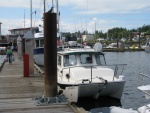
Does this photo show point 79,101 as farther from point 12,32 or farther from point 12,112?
Answer: point 12,32

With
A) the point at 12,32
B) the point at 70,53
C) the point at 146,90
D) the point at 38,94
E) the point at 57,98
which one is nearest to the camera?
the point at 146,90

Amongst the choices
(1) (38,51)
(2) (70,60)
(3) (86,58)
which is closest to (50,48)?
(2) (70,60)

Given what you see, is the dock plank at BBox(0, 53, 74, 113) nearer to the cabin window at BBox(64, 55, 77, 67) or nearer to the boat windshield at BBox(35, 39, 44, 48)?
the cabin window at BBox(64, 55, 77, 67)

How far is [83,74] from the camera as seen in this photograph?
15.0m

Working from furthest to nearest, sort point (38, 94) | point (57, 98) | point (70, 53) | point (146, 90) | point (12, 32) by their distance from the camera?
point (12, 32) < point (70, 53) < point (38, 94) < point (57, 98) < point (146, 90)

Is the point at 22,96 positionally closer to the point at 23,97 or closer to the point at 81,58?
the point at 23,97

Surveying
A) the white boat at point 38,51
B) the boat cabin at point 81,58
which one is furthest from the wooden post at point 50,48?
the white boat at point 38,51

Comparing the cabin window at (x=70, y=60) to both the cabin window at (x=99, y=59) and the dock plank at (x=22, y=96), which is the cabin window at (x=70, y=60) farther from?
the dock plank at (x=22, y=96)

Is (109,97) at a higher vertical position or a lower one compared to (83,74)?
lower

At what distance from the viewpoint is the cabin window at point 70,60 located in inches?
648

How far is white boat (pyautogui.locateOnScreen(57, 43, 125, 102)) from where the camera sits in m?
14.2

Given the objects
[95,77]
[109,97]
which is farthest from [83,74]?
[109,97]

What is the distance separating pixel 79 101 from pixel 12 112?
5.15 meters

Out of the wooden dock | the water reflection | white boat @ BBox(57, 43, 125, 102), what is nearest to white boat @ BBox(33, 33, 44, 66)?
the wooden dock
